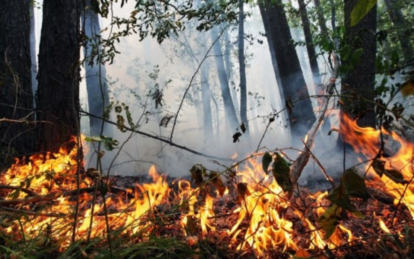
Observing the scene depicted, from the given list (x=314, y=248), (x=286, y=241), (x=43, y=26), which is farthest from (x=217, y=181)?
(x=43, y=26)

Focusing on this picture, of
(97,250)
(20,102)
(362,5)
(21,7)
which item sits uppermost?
(21,7)

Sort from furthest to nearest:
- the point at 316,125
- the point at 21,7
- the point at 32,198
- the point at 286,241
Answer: the point at 21,7 → the point at 316,125 → the point at 32,198 → the point at 286,241

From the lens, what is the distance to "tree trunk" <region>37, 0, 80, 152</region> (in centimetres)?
391

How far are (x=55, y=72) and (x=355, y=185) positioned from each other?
3.99m

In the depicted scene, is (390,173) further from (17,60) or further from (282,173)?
(17,60)

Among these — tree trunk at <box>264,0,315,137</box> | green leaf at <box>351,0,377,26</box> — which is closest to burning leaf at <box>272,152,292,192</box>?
green leaf at <box>351,0,377,26</box>

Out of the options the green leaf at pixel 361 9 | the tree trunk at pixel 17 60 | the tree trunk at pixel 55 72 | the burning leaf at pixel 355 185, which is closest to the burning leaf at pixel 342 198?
the burning leaf at pixel 355 185

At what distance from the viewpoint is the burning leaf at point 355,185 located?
1.16 metres

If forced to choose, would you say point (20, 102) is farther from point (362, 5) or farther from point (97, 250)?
point (362, 5)

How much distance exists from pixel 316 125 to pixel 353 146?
7.65 feet

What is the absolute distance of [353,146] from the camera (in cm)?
482

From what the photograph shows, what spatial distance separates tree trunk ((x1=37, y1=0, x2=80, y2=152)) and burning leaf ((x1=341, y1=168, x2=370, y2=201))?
3.67 m

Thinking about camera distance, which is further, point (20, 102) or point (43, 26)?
point (20, 102)

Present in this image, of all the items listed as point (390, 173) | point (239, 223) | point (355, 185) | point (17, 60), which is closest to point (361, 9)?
point (355, 185)
